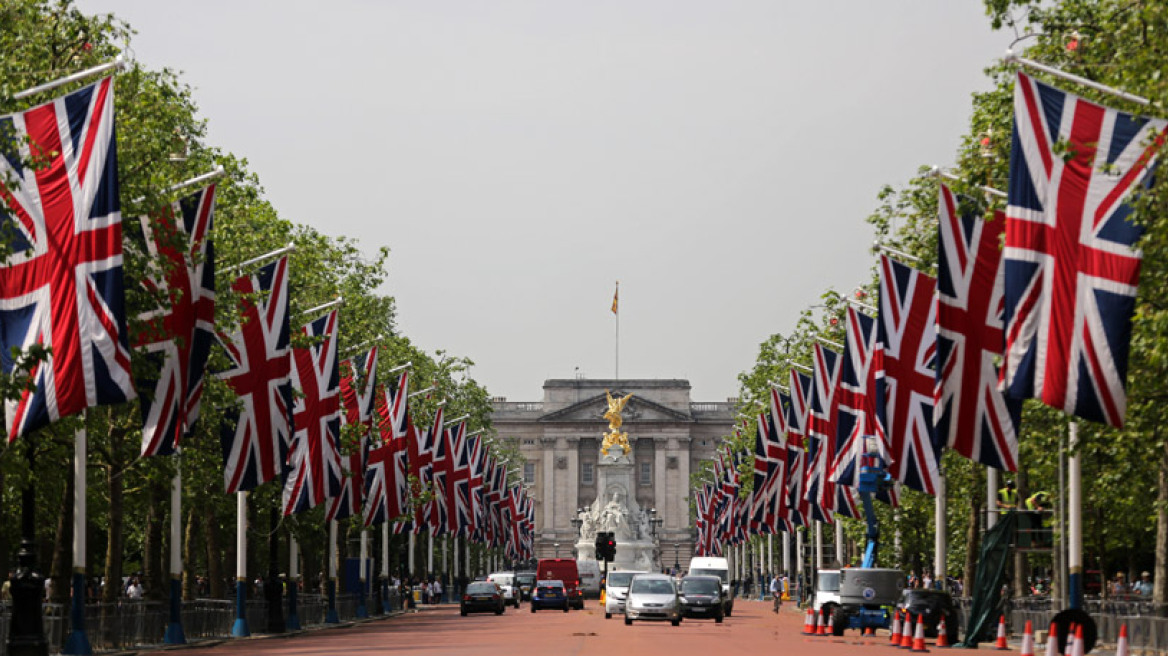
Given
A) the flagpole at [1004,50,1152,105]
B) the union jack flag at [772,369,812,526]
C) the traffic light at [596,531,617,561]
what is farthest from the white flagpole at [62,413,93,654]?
the traffic light at [596,531,617,561]

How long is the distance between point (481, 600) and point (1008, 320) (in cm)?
5543

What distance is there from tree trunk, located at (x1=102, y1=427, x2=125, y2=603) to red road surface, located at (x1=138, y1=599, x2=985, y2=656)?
329 cm

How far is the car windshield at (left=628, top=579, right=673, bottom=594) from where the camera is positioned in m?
65.1

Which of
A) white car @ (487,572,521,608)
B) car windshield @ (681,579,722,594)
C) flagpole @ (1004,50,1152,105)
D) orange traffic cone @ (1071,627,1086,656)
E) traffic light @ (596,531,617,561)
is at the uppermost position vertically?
flagpole @ (1004,50,1152,105)

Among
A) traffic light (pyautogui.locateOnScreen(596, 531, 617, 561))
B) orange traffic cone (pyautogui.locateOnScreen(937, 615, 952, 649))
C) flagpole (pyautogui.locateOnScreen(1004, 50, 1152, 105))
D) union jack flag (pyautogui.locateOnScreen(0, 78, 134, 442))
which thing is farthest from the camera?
traffic light (pyautogui.locateOnScreen(596, 531, 617, 561))

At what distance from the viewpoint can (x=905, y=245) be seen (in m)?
60.8

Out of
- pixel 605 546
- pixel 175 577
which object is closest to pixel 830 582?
pixel 175 577

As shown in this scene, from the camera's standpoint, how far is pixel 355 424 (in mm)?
62062

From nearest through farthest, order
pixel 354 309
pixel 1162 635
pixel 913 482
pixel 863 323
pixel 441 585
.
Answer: pixel 1162 635, pixel 913 482, pixel 863 323, pixel 354 309, pixel 441 585

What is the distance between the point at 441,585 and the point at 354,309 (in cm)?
5519

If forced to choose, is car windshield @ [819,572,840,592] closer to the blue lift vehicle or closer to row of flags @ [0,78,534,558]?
the blue lift vehicle

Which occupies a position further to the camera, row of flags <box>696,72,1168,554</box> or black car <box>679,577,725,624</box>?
black car <box>679,577,725,624</box>

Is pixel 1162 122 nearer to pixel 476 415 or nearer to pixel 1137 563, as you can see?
pixel 1137 563

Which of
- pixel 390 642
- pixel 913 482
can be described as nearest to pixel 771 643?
pixel 913 482
